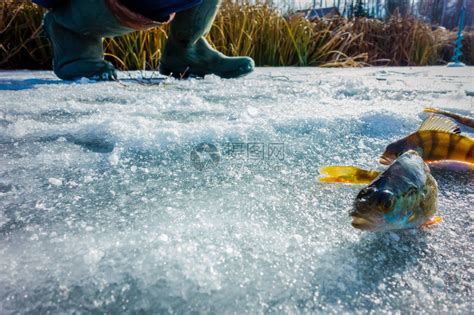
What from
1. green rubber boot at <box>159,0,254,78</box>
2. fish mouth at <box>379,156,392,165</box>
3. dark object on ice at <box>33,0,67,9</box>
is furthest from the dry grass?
fish mouth at <box>379,156,392,165</box>

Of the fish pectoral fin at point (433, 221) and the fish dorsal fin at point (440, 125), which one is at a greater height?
the fish dorsal fin at point (440, 125)

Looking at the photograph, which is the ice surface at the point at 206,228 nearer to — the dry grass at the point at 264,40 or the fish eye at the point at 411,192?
the fish eye at the point at 411,192

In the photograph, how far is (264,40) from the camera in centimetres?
502

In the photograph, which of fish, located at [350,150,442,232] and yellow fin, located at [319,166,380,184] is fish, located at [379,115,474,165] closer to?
yellow fin, located at [319,166,380,184]

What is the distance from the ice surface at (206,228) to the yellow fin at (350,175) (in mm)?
19

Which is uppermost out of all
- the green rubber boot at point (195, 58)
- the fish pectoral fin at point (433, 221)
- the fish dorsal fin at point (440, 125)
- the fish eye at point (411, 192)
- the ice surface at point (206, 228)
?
the green rubber boot at point (195, 58)

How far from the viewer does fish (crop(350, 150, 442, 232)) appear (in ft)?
1.41

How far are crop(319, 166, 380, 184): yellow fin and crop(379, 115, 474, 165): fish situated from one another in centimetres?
17

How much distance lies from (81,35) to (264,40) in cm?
330

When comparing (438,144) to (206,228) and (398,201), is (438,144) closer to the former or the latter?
(398,201)

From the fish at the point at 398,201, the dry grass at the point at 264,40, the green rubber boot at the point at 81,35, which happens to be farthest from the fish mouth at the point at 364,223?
the dry grass at the point at 264,40

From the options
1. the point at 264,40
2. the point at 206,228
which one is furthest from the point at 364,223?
the point at 264,40

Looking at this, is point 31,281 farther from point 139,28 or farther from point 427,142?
point 139,28

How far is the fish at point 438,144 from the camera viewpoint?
745 millimetres
